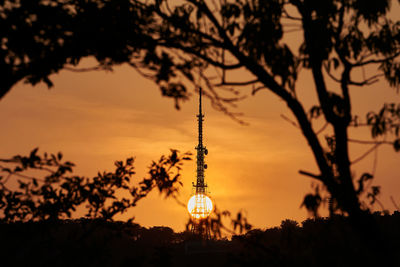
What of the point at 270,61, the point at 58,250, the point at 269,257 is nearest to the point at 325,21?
the point at 270,61

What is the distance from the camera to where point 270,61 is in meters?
7.79

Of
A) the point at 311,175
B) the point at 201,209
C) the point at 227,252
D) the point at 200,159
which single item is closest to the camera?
the point at 311,175

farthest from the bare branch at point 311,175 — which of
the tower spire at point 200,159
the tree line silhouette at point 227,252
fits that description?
the tower spire at point 200,159

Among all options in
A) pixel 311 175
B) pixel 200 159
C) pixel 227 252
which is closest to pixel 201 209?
pixel 200 159

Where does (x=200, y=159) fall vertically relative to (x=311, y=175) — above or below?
above

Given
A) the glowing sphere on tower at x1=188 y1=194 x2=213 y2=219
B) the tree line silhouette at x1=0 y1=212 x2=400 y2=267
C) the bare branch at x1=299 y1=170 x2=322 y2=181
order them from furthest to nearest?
1. the glowing sphere on tower at x1=188 y1=194 x2=213 y2=219
2. the tree line silhouette at x1=0 y1=212 x2=400 y2=267
3. the bare branch at x1=299 y1=170 x2=322 y2=181

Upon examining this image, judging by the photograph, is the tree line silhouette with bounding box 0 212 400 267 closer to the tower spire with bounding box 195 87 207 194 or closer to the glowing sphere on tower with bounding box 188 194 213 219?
the glowing sphere on tower with bounding box 188 194 213 219

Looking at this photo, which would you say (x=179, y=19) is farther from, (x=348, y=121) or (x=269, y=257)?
(x=269, y=257)

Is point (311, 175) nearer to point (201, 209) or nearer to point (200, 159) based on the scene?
point (201, 209)

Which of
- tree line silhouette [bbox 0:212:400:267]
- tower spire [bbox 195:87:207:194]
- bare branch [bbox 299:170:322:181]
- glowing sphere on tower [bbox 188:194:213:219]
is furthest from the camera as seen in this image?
tower spire [bbox 195:87:207:194]

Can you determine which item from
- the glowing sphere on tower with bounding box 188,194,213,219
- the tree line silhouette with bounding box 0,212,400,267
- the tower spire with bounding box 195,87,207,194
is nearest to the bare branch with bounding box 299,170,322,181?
the tree line silhouette with bounding box 0,212,400,267

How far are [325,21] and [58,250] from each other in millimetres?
5925

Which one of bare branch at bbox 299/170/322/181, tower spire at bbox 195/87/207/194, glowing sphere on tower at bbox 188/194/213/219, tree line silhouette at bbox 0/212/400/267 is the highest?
tower spire at bbox 195/87/207/194

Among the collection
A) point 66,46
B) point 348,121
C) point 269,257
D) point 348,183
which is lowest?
point 269,257
